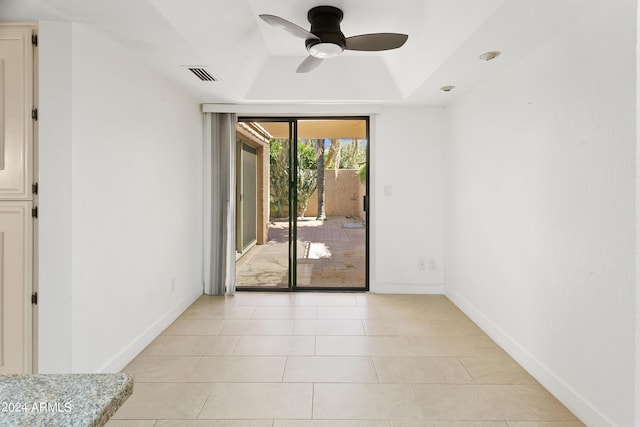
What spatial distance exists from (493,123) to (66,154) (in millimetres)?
3123

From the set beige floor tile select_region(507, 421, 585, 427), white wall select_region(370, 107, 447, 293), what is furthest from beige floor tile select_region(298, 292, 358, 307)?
beige floor tile select_region(507, 421, 585, 427)

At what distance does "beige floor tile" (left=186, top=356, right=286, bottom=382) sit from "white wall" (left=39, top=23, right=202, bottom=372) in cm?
60

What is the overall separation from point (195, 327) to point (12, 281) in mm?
1509

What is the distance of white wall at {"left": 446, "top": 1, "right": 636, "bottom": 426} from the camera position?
5.57ft

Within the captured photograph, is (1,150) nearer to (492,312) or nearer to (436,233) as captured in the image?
(492,312)

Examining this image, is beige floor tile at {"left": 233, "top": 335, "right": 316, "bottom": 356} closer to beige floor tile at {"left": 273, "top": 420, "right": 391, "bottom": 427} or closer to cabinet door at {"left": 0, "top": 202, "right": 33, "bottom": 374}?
beige floor tile at {"left": 273, "top": 420, "right": 391, "bottom": 427}

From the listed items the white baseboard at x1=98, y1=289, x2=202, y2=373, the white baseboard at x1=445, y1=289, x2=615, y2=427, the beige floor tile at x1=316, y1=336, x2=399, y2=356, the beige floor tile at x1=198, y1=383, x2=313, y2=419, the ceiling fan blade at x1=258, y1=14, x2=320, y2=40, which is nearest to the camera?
the white baseboard at x1=445, y1=289, x2=615, y2=427

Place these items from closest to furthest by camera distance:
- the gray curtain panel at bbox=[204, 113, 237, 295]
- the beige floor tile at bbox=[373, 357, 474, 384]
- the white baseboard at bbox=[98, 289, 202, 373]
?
the beige floor tile at bbox=[373, 357, 474, 384] < the white baseboard at bbox=[98, 289, 202, 373] < the gray curtain panel at bbox=[204, 113, 237, 295]

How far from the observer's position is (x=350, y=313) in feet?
11.9

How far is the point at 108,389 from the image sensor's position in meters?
0.74

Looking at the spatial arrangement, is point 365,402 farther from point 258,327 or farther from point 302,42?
point 302,42

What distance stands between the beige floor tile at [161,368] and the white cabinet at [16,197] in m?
0.63

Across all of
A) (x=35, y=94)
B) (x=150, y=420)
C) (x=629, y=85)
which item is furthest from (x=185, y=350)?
(x=629, y=85)

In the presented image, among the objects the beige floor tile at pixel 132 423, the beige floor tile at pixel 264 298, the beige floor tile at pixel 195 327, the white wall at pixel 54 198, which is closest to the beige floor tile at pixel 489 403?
the beige floor tile at pixel 132 423
